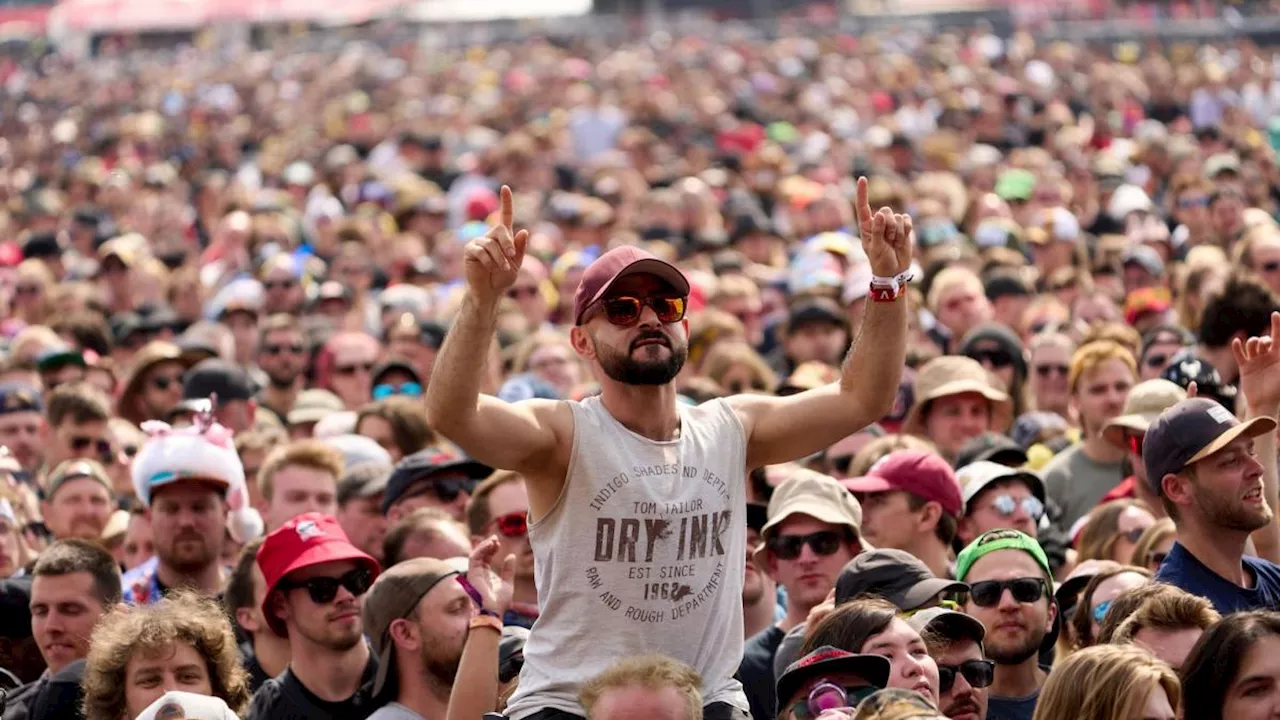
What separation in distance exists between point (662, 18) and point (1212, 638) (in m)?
48.3

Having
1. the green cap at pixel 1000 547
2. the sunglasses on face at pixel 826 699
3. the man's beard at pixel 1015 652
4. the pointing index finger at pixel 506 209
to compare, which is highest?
the pointing index finger at pixel 506 209

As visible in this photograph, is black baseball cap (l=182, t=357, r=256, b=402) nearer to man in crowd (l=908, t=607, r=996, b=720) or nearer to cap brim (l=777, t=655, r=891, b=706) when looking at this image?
man in crowd (l=908, t=607, r=996, b=720)

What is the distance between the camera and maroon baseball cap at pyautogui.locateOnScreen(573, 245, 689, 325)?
5715 mm

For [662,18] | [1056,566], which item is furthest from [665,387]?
[662,18]

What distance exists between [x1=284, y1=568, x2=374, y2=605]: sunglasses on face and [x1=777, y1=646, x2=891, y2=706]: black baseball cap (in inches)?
81.4

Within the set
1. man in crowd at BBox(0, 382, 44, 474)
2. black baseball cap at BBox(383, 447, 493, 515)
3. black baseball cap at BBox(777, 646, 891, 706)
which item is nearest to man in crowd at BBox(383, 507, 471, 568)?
black baseball cap at BBox(383, 447, 493, 515)

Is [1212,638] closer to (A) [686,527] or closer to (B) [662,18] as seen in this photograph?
(A) [686,527]

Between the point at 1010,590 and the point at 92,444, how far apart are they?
5.16 meters

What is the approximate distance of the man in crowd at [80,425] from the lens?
1102 cm

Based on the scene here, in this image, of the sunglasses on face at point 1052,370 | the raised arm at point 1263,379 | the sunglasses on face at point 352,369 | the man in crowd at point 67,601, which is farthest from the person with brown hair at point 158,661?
the sunglasses on face at point 352,369

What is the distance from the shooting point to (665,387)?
19.2 ft

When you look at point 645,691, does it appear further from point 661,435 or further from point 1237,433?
point 1237,433

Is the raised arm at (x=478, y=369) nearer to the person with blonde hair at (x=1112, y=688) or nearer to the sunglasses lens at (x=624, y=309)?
the sunglasses lens at (x=624, y=309)

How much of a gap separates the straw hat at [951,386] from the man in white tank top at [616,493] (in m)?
4.86
